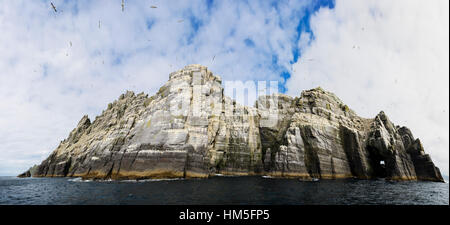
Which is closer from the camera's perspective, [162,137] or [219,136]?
[162,137]

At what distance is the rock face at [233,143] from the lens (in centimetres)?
4825

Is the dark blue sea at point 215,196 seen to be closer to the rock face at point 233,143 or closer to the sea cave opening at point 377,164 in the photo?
the rock face at point 233,143

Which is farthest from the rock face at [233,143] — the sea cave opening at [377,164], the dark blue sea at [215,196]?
the dark blue sea at [215,196]

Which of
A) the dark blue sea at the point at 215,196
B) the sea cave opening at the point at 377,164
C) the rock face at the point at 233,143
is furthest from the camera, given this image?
the sea cave opening at the point at 377,164

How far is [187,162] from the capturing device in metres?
47.4

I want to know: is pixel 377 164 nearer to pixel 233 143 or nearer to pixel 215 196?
pixel 233 143

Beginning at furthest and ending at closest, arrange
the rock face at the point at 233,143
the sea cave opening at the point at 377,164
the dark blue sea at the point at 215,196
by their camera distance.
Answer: the sea cave opening at the point at 377,164 → the rock face at the point at 233,143 → the dark blue sea at the point at 215,196

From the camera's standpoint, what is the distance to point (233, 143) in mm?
64875

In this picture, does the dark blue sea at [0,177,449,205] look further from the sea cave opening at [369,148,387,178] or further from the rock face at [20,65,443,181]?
the sea cave opening at [369,148,387,178]

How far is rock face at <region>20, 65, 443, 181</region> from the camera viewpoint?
48.2 metres

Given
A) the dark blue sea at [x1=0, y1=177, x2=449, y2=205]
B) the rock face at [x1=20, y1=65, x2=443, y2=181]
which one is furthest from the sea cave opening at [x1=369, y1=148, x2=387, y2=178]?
the dark blue sea at [x1=0, y1=177, x2=449, y2=205]
